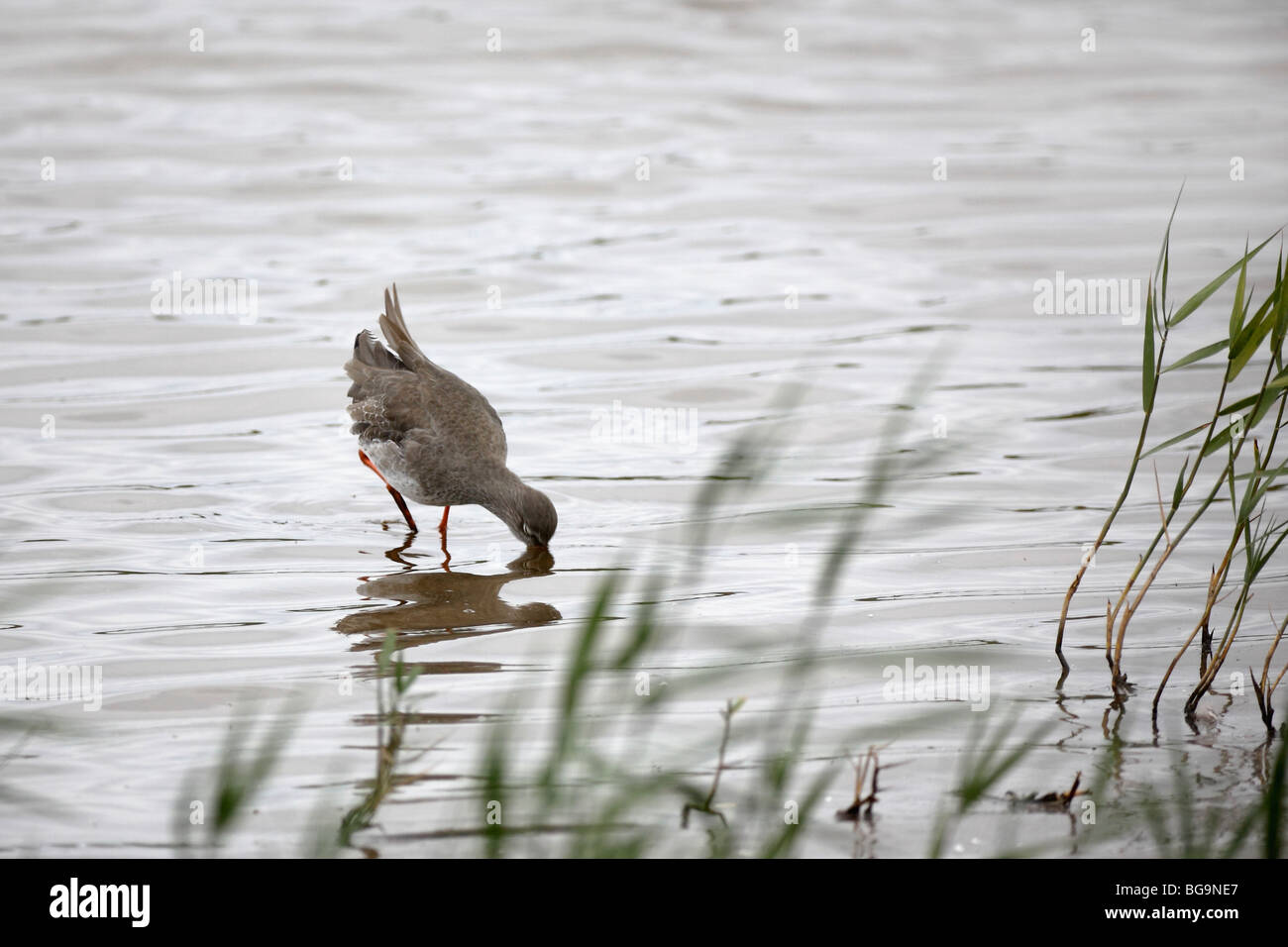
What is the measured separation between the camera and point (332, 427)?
955cm

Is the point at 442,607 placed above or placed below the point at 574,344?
below

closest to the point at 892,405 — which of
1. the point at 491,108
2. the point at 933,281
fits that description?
the point at 933,281

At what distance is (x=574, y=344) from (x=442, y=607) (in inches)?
190

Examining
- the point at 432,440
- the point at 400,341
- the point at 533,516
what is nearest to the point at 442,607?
the point at 533,516

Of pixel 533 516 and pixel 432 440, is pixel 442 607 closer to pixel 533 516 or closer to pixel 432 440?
pixel 533 516

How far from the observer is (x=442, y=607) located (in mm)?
6668

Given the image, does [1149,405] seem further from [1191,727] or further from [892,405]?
[892,405]

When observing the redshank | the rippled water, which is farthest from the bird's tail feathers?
the rippled water

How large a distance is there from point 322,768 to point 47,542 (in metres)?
3.34

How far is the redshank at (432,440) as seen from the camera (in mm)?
7422

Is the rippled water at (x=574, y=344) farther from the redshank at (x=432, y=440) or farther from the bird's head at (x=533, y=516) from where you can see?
the redshank at (x=432, y=440)

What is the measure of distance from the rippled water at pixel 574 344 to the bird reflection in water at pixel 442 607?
0.04 metres

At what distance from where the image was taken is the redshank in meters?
7.42

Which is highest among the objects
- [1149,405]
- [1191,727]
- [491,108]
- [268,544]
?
[491,108]
